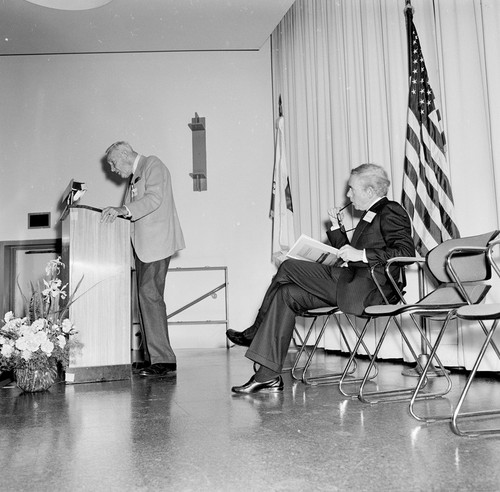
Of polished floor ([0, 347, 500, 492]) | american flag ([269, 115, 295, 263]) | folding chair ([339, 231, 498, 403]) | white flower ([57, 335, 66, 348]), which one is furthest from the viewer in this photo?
american flag ([269, 115, 295, 263])

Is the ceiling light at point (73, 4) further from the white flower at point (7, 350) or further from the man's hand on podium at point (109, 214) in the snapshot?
the white flower at point (7, 350)

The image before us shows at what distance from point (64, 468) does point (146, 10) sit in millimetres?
5263

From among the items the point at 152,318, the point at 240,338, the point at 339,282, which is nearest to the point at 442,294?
the point at 339,282

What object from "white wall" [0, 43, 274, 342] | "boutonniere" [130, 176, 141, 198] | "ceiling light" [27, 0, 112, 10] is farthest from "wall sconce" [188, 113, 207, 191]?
"boutonniere" [130, 176, 141, 198]

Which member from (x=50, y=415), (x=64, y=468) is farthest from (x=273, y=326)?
(x=64, y=468)

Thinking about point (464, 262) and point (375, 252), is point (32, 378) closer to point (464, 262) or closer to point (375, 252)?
point (375, 252)

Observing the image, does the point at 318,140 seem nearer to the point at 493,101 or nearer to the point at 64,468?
the point at 493,101

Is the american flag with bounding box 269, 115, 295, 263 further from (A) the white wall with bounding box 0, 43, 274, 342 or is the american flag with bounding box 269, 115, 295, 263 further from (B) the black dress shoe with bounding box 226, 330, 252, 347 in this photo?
A: (B) the black dress shoe with bounding box 226, 330, 252, 347

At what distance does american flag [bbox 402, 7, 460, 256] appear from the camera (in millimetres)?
3695

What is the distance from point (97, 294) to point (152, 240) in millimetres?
538

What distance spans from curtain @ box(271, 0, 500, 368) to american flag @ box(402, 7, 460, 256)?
0.06 m

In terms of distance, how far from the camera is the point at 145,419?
2.27m

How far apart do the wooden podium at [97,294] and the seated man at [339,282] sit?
79 cm

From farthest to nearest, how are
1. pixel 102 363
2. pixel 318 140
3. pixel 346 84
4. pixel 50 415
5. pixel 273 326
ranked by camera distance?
1. pixel 318 140
2. pixel 346 84
3. pixel 102 363
4. pixel 273 326
5. pixel 50 415
